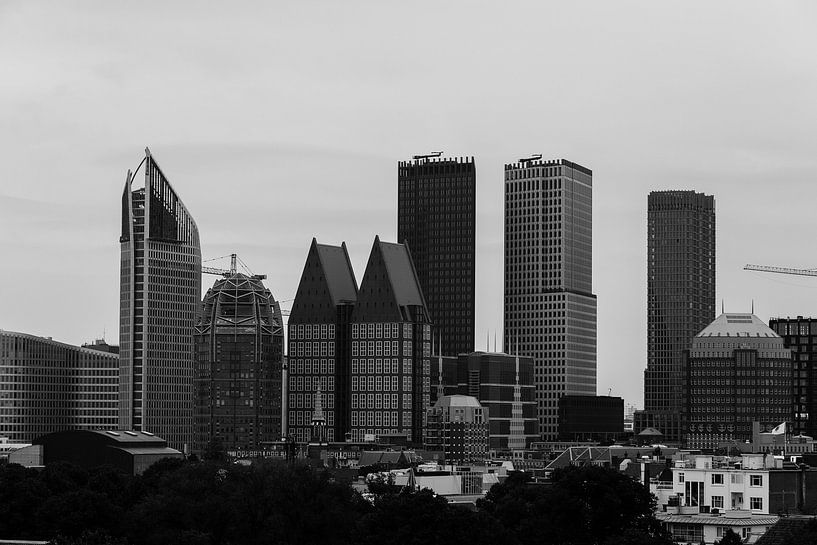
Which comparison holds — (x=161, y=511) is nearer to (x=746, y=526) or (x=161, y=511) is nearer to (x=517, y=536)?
(x=517, y=536)

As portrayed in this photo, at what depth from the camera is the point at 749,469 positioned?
19738cm

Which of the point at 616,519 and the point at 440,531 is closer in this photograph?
the point at 440,531

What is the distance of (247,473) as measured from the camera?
188250mm

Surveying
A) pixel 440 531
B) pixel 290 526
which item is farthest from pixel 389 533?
pixel 290 526

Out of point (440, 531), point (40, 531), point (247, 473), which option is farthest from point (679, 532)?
point (40, 531)

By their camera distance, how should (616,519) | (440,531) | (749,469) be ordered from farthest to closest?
(749,469) < (616,519) < (440,531)

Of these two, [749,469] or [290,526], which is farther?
[749,469]

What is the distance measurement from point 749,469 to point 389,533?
51.0 meters

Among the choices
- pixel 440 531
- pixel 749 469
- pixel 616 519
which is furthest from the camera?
pixel 749 469

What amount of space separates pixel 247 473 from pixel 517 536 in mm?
28329

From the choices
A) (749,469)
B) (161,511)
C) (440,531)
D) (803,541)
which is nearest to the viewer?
(803,541)

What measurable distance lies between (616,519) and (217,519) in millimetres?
37303

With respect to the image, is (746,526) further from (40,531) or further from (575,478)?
(40,531)

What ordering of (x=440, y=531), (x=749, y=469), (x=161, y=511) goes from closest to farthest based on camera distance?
1. (x=440, y=531)
2. (x=161, y=511)
3. (x=749, y=469)
